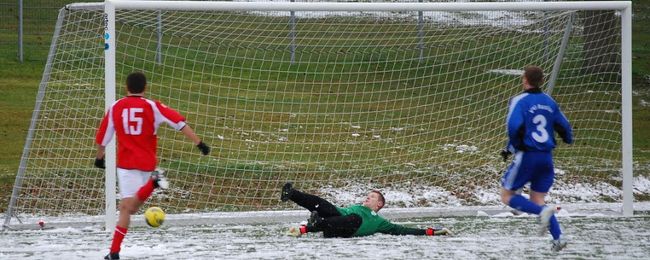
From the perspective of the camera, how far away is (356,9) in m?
12.7

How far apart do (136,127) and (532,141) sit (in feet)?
11.0

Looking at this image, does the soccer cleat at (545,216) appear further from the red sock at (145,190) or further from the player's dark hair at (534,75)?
the red sock at (145,190)

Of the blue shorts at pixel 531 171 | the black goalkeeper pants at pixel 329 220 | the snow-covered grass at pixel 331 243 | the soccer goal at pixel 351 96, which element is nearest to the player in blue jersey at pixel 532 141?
the blue shorts at pixel 531 171

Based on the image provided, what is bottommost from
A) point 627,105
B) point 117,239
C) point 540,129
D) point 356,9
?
point 117,239

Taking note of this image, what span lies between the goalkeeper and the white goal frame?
195cm

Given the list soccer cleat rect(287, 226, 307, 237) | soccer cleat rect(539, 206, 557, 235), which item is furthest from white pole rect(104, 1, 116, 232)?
soccer cleat rect(539, 206, 557, 235)

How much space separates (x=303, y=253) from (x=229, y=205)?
4.00m

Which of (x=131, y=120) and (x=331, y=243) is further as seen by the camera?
(x=331, y=243)

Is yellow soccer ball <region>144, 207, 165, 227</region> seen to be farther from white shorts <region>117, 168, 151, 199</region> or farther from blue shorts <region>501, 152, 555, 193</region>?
blue shorts <region>501, 152, 555, 193</region>

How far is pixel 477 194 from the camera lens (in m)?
15.1

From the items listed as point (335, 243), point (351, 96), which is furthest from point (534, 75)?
point (351, 96)

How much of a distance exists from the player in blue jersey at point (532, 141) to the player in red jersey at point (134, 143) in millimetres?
2648

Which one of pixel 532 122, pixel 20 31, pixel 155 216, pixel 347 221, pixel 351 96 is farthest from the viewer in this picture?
pixel 20 31

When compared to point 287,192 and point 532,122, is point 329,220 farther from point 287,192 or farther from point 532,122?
point 532,122
